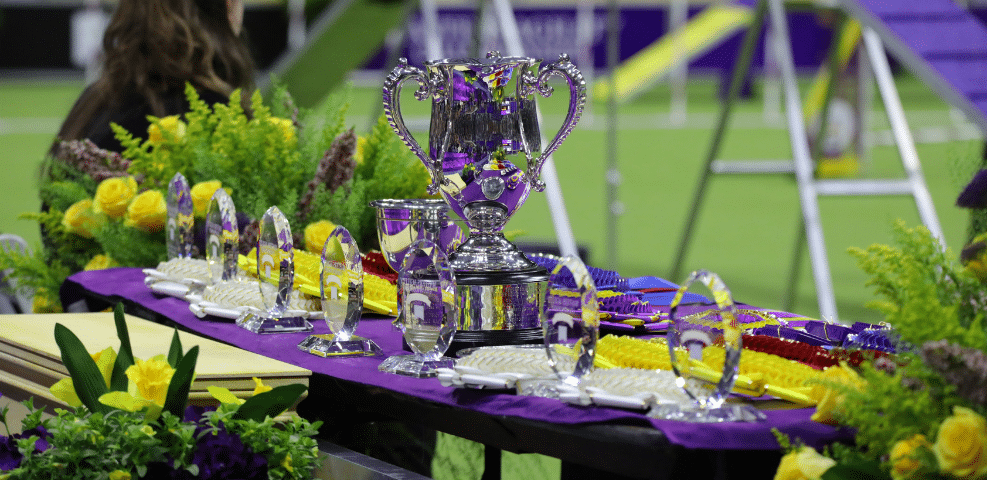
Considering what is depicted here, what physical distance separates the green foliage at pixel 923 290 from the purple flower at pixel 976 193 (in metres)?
0.17

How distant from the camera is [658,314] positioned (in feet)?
6.04

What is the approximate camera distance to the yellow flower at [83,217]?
2443mm

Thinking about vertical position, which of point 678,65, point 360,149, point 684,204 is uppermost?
point 678,65

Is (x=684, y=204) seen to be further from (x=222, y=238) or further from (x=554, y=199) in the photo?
(x=222, y=238)

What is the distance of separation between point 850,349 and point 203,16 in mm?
2165

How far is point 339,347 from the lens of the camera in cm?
163

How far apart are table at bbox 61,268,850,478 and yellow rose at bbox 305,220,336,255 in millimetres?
437

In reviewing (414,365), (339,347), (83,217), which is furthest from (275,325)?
(83,217)

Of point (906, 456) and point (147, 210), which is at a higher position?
point (147, 210)

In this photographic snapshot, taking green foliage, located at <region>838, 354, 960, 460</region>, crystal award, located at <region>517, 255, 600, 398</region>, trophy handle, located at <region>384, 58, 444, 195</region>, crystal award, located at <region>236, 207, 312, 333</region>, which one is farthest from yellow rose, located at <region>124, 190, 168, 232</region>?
green foliage, located at <region>838, 354, 960, 460</region>

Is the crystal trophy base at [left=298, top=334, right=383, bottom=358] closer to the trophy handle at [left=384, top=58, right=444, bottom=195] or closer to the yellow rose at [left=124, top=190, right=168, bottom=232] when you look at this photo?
the trophy handle at [left=384, top=58, right=444, bottom=195]

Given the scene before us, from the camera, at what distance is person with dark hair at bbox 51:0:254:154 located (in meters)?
2.89

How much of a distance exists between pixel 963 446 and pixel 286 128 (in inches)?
67.1

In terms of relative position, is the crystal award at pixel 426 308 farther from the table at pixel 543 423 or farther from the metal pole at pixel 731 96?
the metal pole at pixel 731 96
